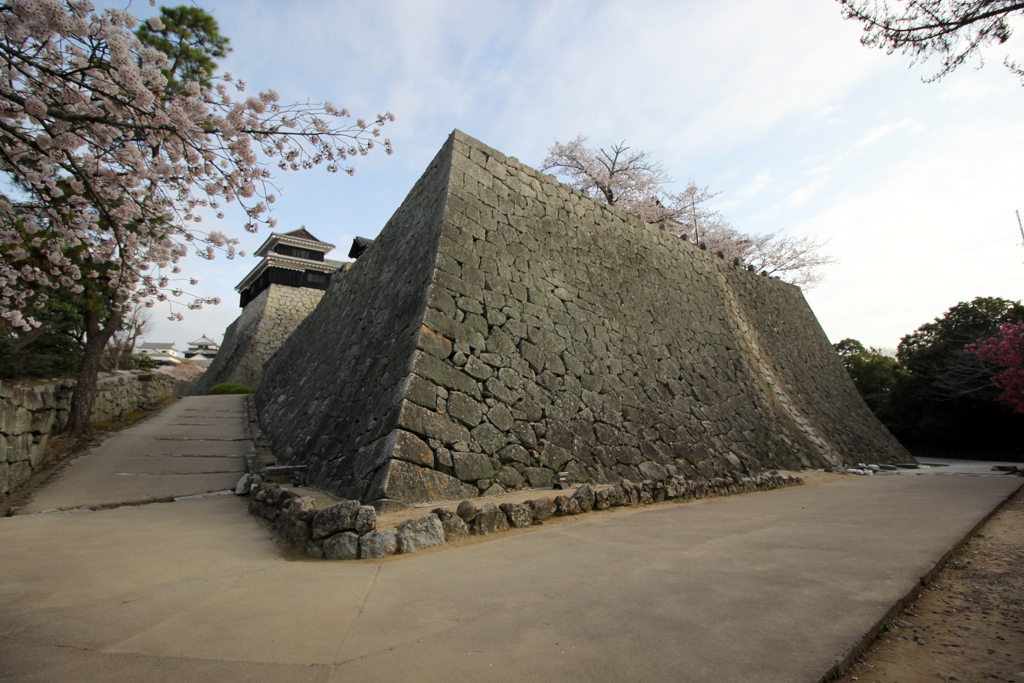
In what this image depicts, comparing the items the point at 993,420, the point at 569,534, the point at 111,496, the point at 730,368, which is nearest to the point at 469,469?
the point at 569,534

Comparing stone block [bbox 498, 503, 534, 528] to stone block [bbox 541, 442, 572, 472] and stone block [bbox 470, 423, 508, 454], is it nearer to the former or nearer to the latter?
stone block [bbox 470, 423, 508, 454]

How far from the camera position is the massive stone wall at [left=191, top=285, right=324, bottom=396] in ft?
66.6

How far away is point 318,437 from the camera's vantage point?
653 centimetres

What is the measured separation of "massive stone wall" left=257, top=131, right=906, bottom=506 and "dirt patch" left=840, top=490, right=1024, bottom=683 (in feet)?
11.0

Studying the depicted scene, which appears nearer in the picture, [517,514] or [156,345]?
[517,514]

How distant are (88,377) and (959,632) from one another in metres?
11.0

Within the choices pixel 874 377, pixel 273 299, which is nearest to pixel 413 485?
pixel 273 299

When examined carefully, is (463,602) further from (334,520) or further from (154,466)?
(154,466)

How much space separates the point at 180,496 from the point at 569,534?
4328 mm

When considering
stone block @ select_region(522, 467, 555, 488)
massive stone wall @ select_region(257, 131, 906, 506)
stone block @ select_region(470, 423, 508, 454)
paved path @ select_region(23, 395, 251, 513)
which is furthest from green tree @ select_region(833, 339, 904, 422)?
paved path @ select_region(23, 395, 251, 513)

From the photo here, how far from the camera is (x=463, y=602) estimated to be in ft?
8.06

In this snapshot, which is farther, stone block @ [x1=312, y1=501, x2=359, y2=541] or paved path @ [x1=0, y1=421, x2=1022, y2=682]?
stone block @ [x1=312, y1=501, x2=359, y2=541]

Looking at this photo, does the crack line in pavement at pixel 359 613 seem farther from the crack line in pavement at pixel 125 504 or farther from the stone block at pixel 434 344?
the crack line in pavement at pixel 125 504

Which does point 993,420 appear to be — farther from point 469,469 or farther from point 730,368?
point 469,469
